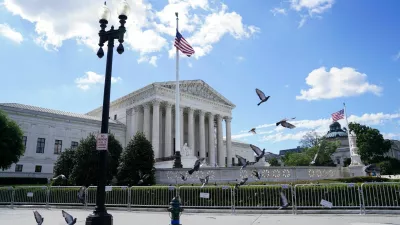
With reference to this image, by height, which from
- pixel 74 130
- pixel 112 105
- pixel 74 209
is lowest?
pixel 74 209

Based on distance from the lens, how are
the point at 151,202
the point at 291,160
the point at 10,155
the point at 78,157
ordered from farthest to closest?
the point at 291,160 < the point at 10,155 < the point at 78,157 < the point at 151,202

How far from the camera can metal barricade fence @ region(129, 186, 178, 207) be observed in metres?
18.8

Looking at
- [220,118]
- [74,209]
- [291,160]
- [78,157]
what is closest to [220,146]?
[220,118]

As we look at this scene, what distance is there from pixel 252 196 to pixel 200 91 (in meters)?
51.1

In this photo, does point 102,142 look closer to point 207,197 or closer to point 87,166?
point 207,197

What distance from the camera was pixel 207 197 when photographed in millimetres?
17562

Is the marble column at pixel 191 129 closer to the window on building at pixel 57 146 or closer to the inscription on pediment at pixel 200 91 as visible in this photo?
the inscription on pediment at pixel 200 91

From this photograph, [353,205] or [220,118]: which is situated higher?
[220,118]

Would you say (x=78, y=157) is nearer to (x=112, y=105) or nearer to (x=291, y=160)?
(x=112, y=105)

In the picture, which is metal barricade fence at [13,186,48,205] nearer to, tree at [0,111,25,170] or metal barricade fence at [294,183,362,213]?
tree at [0,111,25,170]

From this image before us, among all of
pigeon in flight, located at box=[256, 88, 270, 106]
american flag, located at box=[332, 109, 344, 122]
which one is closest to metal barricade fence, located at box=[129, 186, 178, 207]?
pigeon in flight, located at box=[256, 88, 270, 106]

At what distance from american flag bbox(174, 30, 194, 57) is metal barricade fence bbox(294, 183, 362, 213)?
19892 mm

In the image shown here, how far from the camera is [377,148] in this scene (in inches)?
3142

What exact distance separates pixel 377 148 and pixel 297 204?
2940 inches
